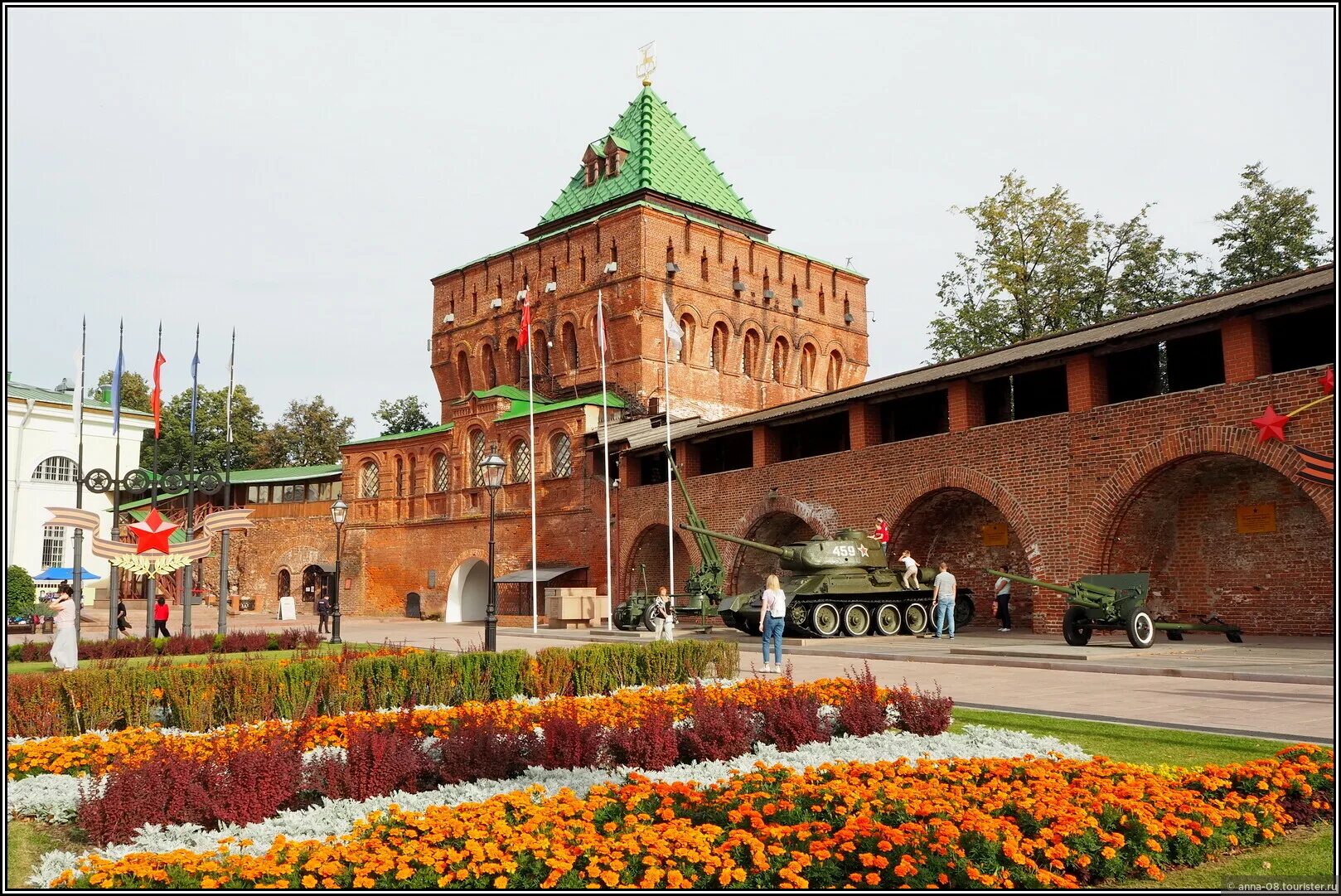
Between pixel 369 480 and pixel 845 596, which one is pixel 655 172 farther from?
pixel 845 596

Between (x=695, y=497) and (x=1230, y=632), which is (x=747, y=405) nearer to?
(x=695, y=497)

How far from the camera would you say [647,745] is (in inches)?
301

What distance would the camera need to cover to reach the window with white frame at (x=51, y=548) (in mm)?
46344

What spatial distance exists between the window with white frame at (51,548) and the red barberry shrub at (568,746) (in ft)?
153

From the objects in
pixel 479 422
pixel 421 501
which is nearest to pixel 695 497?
pixel 479 422

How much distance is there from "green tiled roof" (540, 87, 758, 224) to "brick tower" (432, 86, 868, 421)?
0.08 metres

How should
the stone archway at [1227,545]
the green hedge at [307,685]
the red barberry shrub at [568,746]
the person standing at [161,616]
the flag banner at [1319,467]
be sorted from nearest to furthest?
the red barberry shrub at [568,746] < the green hedge at [307,685] < the flag banner at [1319,467] < the stone archway at [1227,545] < the person standing at [161,616]

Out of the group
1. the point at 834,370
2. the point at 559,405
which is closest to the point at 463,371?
the point at 559,405

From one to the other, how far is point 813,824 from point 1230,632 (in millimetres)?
14226

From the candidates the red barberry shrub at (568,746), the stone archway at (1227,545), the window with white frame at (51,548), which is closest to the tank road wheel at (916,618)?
the stone archway at (1227,545)

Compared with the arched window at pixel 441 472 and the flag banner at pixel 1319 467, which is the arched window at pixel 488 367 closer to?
the arched window at pixel 441 472

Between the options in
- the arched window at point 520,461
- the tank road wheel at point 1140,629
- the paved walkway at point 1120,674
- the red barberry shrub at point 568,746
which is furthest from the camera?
the arched window at point 520,461

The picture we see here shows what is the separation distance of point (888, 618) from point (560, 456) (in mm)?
15618

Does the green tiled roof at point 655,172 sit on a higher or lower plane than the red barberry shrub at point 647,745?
higher
